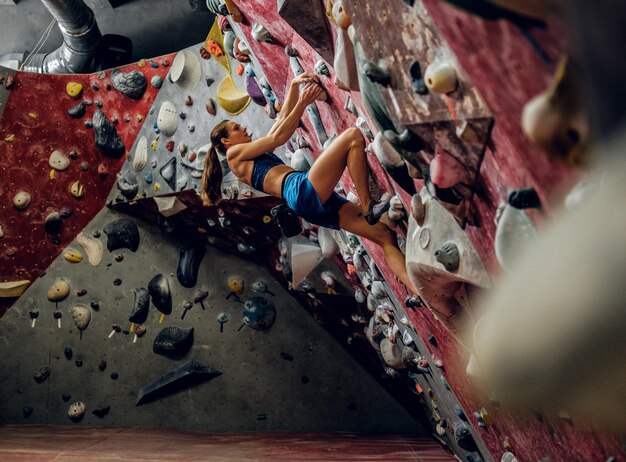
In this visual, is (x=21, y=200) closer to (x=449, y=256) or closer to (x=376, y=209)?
(x=376, y=209)

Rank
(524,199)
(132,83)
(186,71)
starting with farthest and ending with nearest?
1. (132,83)
2. (186,71)
3. (524,199)

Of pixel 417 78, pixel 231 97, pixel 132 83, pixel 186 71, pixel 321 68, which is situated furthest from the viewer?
pixel 132 83

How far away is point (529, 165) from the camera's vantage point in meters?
0.95

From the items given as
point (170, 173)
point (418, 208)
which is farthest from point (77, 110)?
point (418, 208)

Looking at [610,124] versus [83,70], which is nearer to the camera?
[610,124]

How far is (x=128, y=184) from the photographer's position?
4.91m

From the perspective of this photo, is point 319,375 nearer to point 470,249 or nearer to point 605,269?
point 470,249

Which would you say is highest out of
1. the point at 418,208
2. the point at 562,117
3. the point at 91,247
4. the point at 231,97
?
the point at 562,117

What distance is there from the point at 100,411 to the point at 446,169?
14.4 ft

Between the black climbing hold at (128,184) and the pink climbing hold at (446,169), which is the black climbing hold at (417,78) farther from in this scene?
the black climbing hold at (128,184)

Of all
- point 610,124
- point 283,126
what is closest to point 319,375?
point 283,126

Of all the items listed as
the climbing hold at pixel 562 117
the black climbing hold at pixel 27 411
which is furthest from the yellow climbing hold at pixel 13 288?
the climbing hold at pixel 562 117

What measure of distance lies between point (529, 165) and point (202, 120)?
3.71 meters

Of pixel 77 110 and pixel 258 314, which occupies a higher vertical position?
pixel 77 110
